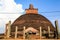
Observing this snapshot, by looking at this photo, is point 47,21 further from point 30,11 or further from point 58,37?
point 58,37

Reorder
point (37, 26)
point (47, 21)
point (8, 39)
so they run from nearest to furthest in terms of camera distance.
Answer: point (8, 39) < point (37, 26) < point (47, 21)

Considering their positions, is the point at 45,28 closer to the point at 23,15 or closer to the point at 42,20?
the point at 42,20

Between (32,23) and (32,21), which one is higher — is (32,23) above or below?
below

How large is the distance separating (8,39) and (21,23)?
10.3 meters

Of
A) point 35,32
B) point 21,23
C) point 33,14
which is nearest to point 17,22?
point 21,23

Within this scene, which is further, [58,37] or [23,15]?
[23,15]

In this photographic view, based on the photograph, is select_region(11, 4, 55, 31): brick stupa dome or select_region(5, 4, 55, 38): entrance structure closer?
select_region(5, 4, 55, 38): entrance structure

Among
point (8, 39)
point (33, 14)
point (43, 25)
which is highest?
point (33, 14)

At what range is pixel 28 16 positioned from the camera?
33031 mm

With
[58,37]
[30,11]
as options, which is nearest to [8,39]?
[58,37]

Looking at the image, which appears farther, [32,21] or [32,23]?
[32,21]

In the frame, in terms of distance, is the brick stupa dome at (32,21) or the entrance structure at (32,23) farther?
the brick stupa dome at (32,21)

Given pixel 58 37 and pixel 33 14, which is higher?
pixel 33 14

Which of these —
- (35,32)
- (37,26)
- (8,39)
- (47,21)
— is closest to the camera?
(8,39)
